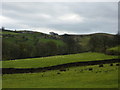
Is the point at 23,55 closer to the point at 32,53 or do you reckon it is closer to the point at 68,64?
→ the point at 32,53

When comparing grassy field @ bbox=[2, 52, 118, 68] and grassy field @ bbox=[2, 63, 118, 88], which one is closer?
grassy field @ bbox=[2, 63, 118, 88]

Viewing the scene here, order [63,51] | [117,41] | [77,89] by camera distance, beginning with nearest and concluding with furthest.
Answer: [77,89] → [117,41] → [63,51]

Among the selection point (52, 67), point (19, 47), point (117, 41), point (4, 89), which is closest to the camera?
point (4, 89)

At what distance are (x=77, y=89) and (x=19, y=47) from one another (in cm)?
7796

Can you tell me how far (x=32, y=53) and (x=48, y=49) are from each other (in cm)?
996

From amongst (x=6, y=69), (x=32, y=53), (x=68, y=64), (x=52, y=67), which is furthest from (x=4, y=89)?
(x=32, y=53)

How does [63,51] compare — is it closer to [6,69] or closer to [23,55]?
[23,55]

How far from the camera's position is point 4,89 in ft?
77.6

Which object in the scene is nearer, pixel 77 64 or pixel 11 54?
pixel 77 64

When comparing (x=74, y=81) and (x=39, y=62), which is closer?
(x=74, y=81)

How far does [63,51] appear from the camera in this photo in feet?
381

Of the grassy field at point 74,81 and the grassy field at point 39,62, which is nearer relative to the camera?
the grassy field at point 74,81

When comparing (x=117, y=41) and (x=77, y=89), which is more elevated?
(x=117, y=41)

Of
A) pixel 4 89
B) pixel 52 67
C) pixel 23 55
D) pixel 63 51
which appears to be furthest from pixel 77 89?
pixel 63 51
